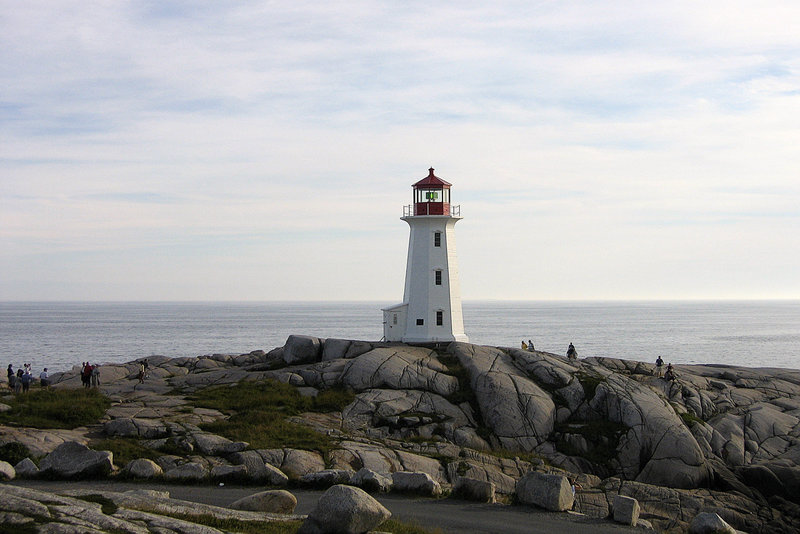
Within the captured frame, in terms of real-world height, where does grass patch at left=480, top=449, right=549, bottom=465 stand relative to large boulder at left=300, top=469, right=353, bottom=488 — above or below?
below

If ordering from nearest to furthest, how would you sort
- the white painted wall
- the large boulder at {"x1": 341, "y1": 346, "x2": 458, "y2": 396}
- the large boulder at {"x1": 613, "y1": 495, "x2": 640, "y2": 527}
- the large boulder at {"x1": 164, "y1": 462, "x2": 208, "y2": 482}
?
the large boulder at {"x1": 613, "y1": 495, "x2": 640, "y2": 527} → the large boulder at {"x1": 164, "y1": 462, "x2": 208, "y2": 482} → the large boulder at {"x1": 341, "y1": 346, "x2": 458, "y2": 396} → the white painted wall

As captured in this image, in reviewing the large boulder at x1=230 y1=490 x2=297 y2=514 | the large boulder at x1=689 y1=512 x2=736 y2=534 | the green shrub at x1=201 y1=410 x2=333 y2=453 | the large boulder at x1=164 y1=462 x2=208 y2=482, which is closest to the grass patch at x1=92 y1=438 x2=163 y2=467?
the large boulder at x1=164 y1=462 x2=208 y2=482

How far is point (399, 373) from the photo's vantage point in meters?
43.8

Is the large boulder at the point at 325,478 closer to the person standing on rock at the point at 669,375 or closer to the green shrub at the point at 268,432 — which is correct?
the green shrub at the point at 268,432

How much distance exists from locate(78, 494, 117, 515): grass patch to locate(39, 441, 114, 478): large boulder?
728cm

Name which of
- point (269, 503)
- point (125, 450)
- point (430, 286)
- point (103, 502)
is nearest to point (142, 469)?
point (125, 450)

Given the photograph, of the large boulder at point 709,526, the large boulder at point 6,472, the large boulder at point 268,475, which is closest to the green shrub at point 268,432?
the large boulder at point 268,475

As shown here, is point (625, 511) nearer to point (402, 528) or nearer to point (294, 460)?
point (402, 528)

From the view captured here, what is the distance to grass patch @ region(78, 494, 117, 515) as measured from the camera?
60.1 feet

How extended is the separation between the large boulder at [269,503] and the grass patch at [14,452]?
1144 centimetres

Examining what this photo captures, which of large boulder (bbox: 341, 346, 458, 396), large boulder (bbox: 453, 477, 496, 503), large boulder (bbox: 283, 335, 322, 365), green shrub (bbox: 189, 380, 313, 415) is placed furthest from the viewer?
large boulder (bbox: 283, 335, 322, 365)

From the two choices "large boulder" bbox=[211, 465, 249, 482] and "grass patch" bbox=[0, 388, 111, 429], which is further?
"grass patch" bbox=[0, 388, 111, 429]

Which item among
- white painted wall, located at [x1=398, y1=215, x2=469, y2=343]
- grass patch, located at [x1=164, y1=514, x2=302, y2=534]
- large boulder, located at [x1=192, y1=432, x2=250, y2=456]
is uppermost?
white painted wall, located at [x1=398, y1=215, x2=469, y2=343]

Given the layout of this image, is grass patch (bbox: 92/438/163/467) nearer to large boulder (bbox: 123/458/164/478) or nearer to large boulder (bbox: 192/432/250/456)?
large boulder (bbox: 123/458/164/478)
